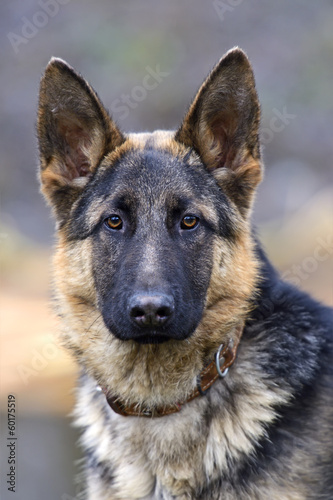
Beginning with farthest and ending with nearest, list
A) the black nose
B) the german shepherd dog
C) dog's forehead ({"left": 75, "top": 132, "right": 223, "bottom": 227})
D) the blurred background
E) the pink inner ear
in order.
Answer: the blurred background < the pink inner ear < dog's forehead ({"left": 75, "top": 132, "right": 223, "bottom": 227}) < the german shepherd dog < the black nose

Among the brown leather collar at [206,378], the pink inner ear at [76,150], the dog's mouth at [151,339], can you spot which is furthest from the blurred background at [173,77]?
the dog's mouth at [151,339]

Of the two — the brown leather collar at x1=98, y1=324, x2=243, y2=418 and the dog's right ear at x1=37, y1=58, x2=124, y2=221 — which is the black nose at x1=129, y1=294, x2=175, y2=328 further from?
the dog's right ear at x1=37, y1=58, x2=124, y2=221

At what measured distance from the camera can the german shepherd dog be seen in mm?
3701

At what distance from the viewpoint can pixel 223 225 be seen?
13.0ft

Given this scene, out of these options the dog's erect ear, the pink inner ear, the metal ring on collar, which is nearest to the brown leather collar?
the metal ring on collar

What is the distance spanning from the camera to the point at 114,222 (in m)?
3.89

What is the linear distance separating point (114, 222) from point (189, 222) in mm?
479

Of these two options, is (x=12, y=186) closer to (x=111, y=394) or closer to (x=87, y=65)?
(x=87, y=65)

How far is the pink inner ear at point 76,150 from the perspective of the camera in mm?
4184

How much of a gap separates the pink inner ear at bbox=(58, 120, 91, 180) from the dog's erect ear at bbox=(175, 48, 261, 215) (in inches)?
25.8

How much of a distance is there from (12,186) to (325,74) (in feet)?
26.1

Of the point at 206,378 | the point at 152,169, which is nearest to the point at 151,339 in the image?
the point at 206,378

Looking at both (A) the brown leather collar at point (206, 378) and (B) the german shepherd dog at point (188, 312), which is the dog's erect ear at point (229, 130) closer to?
(B) the german shepherd dog at point (188, 312)

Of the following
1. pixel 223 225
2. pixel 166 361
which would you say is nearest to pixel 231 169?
pixel 223 225
